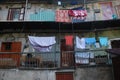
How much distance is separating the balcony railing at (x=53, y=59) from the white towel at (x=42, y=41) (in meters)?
0.72

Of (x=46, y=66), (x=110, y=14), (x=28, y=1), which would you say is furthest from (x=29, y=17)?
(x=110, y=14)

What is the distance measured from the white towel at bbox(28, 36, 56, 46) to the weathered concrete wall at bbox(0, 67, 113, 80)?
7.19 ft

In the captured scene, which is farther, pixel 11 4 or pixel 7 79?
pixel 11 4

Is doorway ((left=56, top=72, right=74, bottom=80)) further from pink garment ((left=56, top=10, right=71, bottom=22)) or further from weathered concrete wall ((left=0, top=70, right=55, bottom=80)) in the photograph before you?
pink garment ((left=56, top=10, right=71, bottom=22))

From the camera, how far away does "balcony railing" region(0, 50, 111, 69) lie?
16.0 meters

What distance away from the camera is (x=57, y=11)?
62.2 ft

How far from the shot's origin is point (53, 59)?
16688mm

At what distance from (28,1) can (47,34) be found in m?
3.77

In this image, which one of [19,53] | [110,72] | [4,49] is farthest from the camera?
[4,49]

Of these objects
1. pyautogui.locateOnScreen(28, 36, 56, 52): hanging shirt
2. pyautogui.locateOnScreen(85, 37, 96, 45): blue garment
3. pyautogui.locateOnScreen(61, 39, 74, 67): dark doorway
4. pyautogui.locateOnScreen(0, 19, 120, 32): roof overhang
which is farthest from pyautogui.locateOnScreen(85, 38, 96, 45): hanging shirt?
pyautogui.locateOnScreen(28, 36, 56, 52): hanging shirt

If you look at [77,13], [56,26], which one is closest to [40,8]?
[56,26]

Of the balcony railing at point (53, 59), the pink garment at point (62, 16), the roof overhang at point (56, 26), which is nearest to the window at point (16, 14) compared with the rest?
the roof overhang at point (56, 26)

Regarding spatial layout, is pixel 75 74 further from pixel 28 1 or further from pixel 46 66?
pixel 28 1

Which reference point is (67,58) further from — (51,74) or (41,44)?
(41,44)
